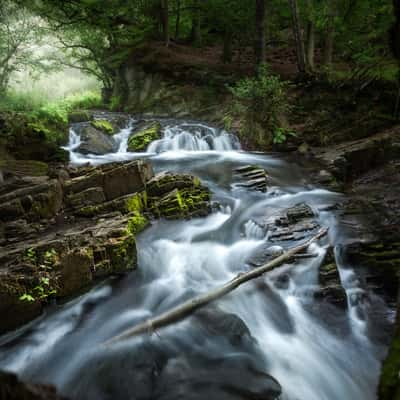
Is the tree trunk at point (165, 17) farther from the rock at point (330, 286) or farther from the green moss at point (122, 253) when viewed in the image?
the rock at point (330, 286)

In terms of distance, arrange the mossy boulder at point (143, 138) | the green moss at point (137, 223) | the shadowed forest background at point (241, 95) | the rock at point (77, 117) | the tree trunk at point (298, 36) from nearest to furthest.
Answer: the green moss at point (137, 223), the shadowed forest background at point (241, 95), the mossy boulder at point (143, 138), the tree trunk at point (298, 36), the rock at point (77, 117)

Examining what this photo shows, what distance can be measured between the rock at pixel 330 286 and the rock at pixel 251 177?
10.1 ft

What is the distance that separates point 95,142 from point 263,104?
18.2 ft

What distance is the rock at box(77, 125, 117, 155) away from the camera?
32.3 ft

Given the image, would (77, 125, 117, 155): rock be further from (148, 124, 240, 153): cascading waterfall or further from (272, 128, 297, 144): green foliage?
(272, 128, 297, 144): green foliage

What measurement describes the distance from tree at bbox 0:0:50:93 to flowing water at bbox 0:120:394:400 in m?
11.6

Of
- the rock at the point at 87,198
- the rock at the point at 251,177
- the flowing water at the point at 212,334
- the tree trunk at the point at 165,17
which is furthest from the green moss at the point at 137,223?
the tree trunk at the point at 165,17

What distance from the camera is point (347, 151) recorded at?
8312 millimetres

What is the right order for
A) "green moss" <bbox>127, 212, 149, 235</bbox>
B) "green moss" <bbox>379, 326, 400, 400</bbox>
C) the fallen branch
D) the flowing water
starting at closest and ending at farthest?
1. "green moss" <bbox>379, 326, 400, 400</bbox>
2. the flowing water
3. the fallen branch
4. "green moss" <bbox>127, 212, 149, 235</bbox>

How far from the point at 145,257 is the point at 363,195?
191 inches

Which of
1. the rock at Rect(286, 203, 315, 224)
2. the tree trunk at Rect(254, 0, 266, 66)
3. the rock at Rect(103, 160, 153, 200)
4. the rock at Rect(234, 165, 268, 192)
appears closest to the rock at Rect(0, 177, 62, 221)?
the rock at Rect(103, 160, 153, 200)

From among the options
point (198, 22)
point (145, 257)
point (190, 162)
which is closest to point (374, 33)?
point (190, 162)

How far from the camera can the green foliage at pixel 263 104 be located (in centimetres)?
974

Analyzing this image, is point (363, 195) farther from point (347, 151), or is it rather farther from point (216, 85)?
point (216, 85)
